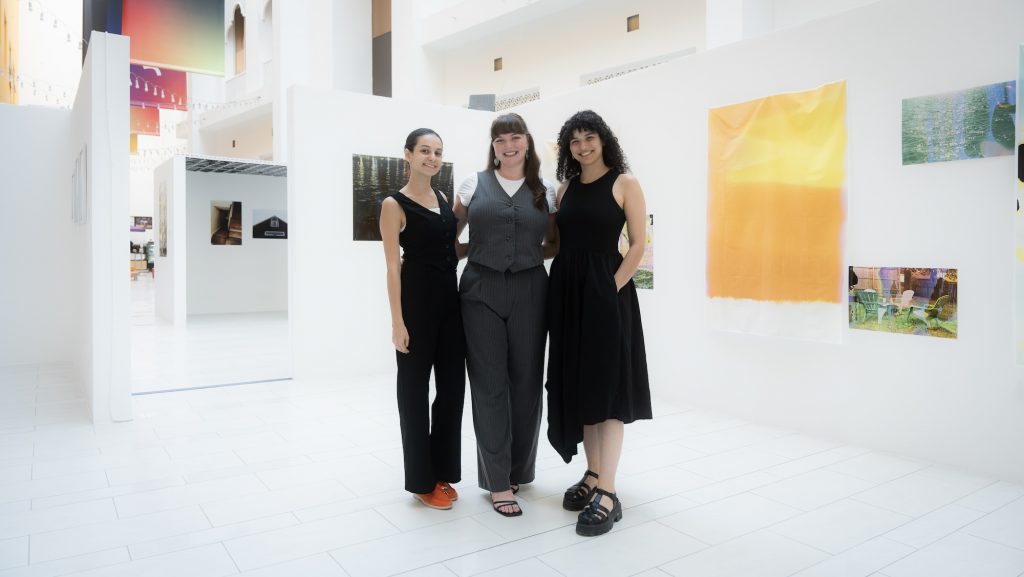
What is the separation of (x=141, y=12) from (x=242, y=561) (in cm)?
1187

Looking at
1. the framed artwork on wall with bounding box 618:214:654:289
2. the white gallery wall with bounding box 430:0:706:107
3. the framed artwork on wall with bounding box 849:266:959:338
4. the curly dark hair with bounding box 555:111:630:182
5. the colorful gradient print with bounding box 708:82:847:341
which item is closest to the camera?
the curly dark hair with bounding box 555:111:630:182

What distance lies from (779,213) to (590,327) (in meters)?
2.30

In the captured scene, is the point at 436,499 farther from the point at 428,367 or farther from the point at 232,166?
the point at 232,166

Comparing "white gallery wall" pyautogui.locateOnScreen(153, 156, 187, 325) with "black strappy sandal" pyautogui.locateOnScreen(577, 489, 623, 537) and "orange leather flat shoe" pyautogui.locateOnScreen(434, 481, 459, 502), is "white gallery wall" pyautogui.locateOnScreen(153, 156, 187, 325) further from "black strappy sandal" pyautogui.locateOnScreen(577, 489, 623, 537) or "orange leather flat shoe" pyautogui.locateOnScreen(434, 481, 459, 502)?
"black strappy sandal" pyautogui.locateOnScreen(577, 489, 623, 537)

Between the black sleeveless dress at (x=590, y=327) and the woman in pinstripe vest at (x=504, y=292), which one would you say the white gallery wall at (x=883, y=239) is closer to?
the black sleeveless dress at (x=590, y=327)

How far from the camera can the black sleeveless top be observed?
3.25 m

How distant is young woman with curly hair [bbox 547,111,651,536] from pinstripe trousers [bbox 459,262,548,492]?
86 millimetres

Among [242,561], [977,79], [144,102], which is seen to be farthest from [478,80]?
[242,561]

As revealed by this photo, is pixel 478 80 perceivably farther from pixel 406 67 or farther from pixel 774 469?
pixel 774 469

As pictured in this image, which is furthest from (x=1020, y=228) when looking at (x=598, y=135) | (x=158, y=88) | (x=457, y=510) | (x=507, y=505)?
(x=158, y=88)

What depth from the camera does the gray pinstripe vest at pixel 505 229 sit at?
3188mm

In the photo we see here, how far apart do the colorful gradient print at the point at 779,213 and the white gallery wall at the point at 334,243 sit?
11.3 feet

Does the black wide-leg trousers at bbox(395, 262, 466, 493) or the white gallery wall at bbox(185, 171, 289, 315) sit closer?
the black wide-leg trousers at bbox(395, 262, 466, 493)

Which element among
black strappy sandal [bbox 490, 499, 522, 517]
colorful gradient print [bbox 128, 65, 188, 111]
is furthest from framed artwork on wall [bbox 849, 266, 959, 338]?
colorful gradient print [bbox 128, 65, 188, 111]
